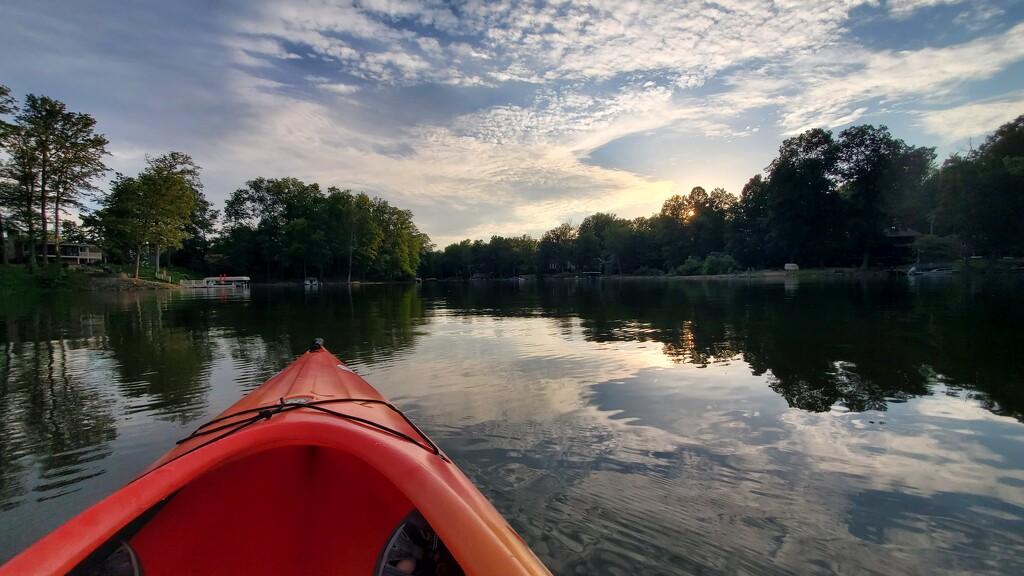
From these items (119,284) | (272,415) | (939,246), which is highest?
(939,246)

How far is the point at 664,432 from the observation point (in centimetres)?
498

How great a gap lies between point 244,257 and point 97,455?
71099 millimetres

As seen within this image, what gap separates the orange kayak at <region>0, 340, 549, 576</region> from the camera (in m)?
1.66

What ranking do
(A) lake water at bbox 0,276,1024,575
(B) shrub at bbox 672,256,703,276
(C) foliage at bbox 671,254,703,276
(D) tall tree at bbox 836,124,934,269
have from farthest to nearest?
(B) shrub at bbox 672,256,703,276 < (C) foliage at bbox 671,254,703,276 < (D) tall tree at bbox 836,124,934,269 < (A) lake water at bbox 0,276,1024,575

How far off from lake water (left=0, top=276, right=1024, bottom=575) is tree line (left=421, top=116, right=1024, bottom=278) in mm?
42160

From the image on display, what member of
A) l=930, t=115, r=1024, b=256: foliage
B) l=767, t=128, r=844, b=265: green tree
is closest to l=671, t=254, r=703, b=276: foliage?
l=767, t=128, r=844, b=265: green tree

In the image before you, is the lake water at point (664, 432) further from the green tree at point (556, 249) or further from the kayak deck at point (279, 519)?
the green tree at point (556, 249)

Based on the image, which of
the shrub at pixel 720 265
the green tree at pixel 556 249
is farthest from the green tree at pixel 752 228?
the green tree at pixel 556 249

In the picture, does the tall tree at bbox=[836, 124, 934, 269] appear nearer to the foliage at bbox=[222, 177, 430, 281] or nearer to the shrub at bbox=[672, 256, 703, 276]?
the shrub at bbox=[672, 256, 703, 276]

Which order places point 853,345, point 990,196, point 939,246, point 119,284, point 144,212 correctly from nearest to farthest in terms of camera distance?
point 853,345
point 119,284
point 990,196
point 144,212
point 939,246

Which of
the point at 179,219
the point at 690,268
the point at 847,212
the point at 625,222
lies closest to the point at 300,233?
the point at 179,219

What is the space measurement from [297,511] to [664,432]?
365 cm

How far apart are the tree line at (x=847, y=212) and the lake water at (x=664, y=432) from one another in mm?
42160

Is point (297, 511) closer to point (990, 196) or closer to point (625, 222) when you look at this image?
point (990, 196)
